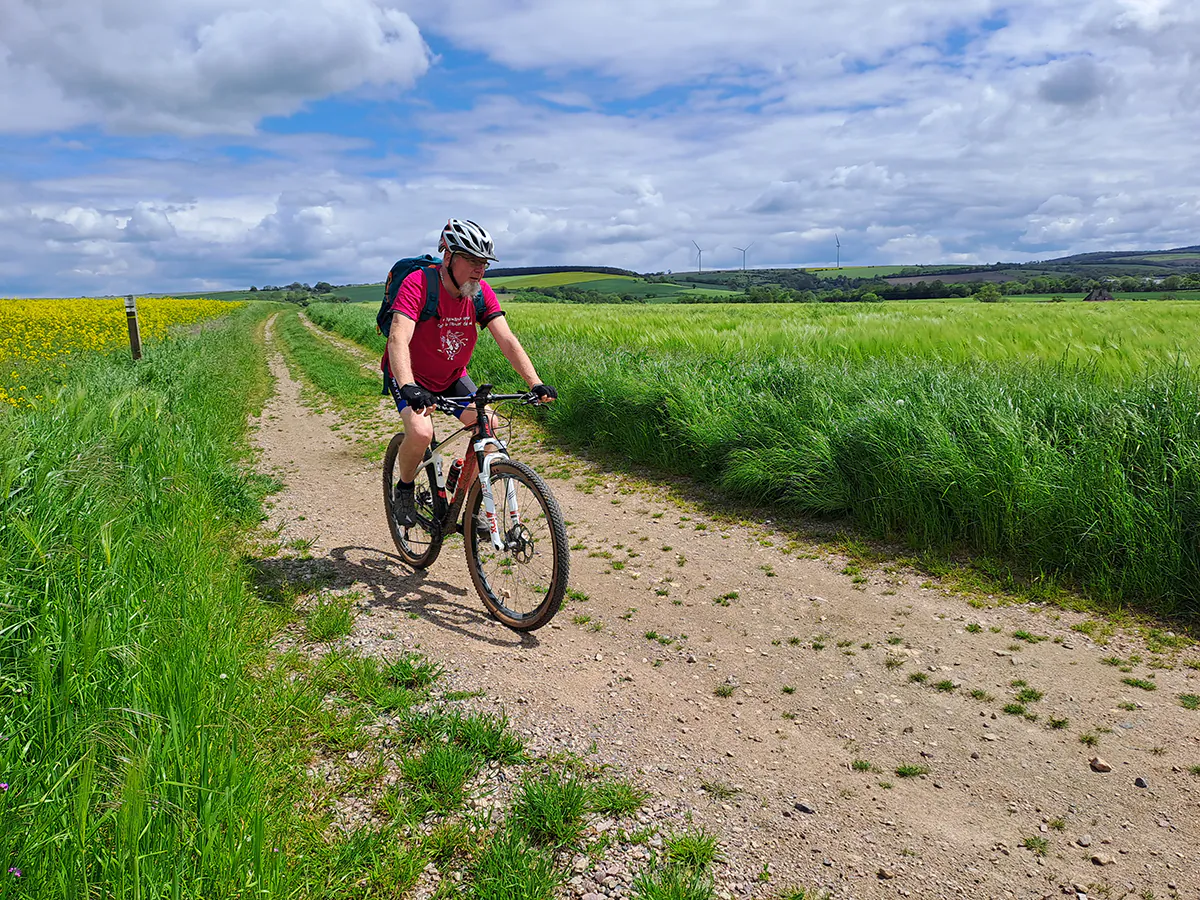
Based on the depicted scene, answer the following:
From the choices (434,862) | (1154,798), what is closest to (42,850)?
(434,862)

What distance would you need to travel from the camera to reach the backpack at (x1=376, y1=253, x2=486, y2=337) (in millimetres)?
4941

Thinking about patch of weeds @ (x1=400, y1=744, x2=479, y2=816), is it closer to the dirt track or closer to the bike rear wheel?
the dirt track

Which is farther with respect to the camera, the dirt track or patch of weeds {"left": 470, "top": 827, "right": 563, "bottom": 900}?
the dirt track

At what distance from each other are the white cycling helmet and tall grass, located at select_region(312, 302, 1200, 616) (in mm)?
3597

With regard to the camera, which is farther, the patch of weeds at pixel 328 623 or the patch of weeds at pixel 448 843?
the patch of weeds at pixel 328 623

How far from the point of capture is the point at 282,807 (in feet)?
8.75

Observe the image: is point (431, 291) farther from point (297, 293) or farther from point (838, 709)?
point (297, 293)

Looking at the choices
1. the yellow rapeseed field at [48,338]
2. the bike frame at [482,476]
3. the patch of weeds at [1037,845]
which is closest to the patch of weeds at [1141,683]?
the patch of weeds at [1037,845]

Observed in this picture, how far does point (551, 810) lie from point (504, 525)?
2.20 meters

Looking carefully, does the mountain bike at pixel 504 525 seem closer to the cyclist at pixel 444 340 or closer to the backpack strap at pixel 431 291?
the cyclist at pixel 444 340

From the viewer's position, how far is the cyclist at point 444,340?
4711 mm

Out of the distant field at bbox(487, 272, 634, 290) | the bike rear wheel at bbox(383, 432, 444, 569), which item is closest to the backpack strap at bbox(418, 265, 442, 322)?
the bike rear wheel at bbox(383, 432, 444, 569)

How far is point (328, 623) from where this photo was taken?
179 inches

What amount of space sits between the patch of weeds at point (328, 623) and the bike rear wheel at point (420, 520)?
0.92 metres
